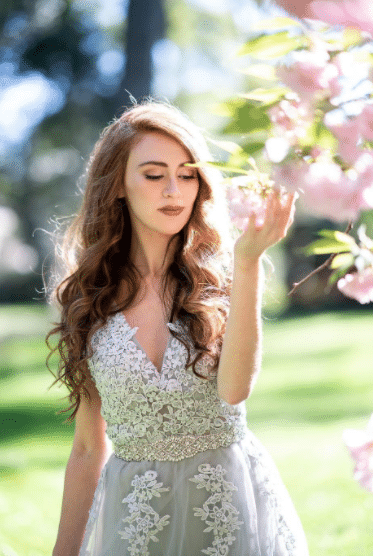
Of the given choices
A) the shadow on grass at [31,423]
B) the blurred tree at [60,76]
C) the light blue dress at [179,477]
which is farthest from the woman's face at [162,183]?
the blurred tree at [60,76]

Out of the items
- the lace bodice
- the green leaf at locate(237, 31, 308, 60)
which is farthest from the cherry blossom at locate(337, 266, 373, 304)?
the lace bodice

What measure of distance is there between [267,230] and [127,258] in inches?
36.9

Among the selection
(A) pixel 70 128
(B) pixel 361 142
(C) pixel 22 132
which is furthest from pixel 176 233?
(C) pixel 22 132

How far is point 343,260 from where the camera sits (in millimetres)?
1198

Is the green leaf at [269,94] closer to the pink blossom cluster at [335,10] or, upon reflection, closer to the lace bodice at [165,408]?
the pink blossom cluster at [335,10]

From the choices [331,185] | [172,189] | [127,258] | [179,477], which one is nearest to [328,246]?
[331,185]

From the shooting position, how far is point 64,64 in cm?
1688

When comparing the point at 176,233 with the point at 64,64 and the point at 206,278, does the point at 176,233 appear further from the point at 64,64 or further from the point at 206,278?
the point at 64,64

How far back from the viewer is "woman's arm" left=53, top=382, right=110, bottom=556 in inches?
76.8

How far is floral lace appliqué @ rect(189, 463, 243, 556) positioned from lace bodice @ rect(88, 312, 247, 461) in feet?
0.21

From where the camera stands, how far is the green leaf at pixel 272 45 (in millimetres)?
957

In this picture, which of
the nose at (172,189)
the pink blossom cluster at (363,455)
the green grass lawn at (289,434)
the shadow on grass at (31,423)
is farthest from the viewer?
the shadow on grass at (31,423)

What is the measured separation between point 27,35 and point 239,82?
5393 millimetres

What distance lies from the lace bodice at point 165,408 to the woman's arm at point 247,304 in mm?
217
